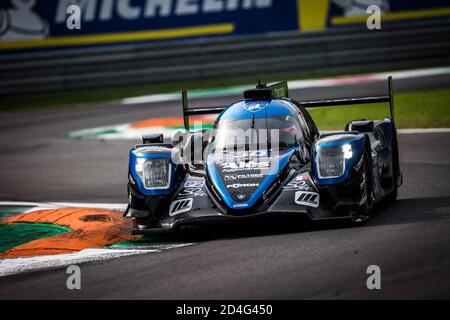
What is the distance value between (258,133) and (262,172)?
79 cm

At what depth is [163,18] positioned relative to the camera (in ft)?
85.3

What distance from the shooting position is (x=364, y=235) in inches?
342

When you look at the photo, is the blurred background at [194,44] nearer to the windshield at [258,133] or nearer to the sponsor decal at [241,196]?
the windshield at [258,133]

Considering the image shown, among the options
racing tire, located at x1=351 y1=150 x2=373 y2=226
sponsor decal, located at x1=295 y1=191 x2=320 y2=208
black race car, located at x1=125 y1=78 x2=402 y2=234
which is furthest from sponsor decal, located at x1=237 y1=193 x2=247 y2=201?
racing tire, located at x1=351 y1=150 x2=373 y2=226

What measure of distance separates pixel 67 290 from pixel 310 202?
103 inches

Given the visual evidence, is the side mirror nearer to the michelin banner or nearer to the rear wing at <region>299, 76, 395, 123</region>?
the rear wing at <region>299, 76, 395, 123</region>

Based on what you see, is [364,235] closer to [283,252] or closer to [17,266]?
[283,252]

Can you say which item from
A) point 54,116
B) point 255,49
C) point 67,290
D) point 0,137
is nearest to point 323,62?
point 255,49

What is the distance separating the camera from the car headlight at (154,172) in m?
9.66

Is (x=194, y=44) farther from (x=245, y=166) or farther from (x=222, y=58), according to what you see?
(x=245, y=166)

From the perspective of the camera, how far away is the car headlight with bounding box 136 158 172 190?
966cm

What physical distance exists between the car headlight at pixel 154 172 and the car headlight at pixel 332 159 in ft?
4.84

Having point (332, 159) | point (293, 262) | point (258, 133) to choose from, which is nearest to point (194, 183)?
point (258, 133)
